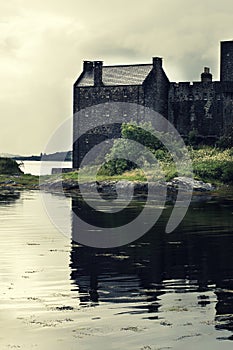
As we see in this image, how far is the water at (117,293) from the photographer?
18453 millimetres

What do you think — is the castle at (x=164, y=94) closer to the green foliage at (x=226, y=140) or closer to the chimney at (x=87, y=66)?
the chimney at (x=87, y=66)

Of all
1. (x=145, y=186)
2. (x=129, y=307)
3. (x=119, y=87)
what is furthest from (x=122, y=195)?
(x=129, y=307)

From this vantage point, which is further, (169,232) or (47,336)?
(169,232)

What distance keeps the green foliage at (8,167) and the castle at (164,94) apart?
31.6ft

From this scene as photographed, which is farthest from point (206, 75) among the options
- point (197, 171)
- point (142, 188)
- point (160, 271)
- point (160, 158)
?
point (160, 271)

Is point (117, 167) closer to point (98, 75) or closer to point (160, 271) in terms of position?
point (98, 75)

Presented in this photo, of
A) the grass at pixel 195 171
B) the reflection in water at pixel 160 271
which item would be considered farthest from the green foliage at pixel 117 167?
the reflection in water at pixel 160 271

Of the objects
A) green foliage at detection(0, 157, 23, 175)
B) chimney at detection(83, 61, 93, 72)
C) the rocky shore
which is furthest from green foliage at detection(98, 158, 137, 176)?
green foliage at detection(0, 157, 23, 175)

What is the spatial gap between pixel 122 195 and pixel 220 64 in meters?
23.1

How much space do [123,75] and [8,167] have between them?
17.9 meters

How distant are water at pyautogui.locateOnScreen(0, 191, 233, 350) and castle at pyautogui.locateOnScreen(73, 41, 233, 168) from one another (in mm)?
48011

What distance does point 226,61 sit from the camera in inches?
3371

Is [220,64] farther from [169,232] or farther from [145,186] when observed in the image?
[169,232]

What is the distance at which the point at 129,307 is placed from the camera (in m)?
21.2
